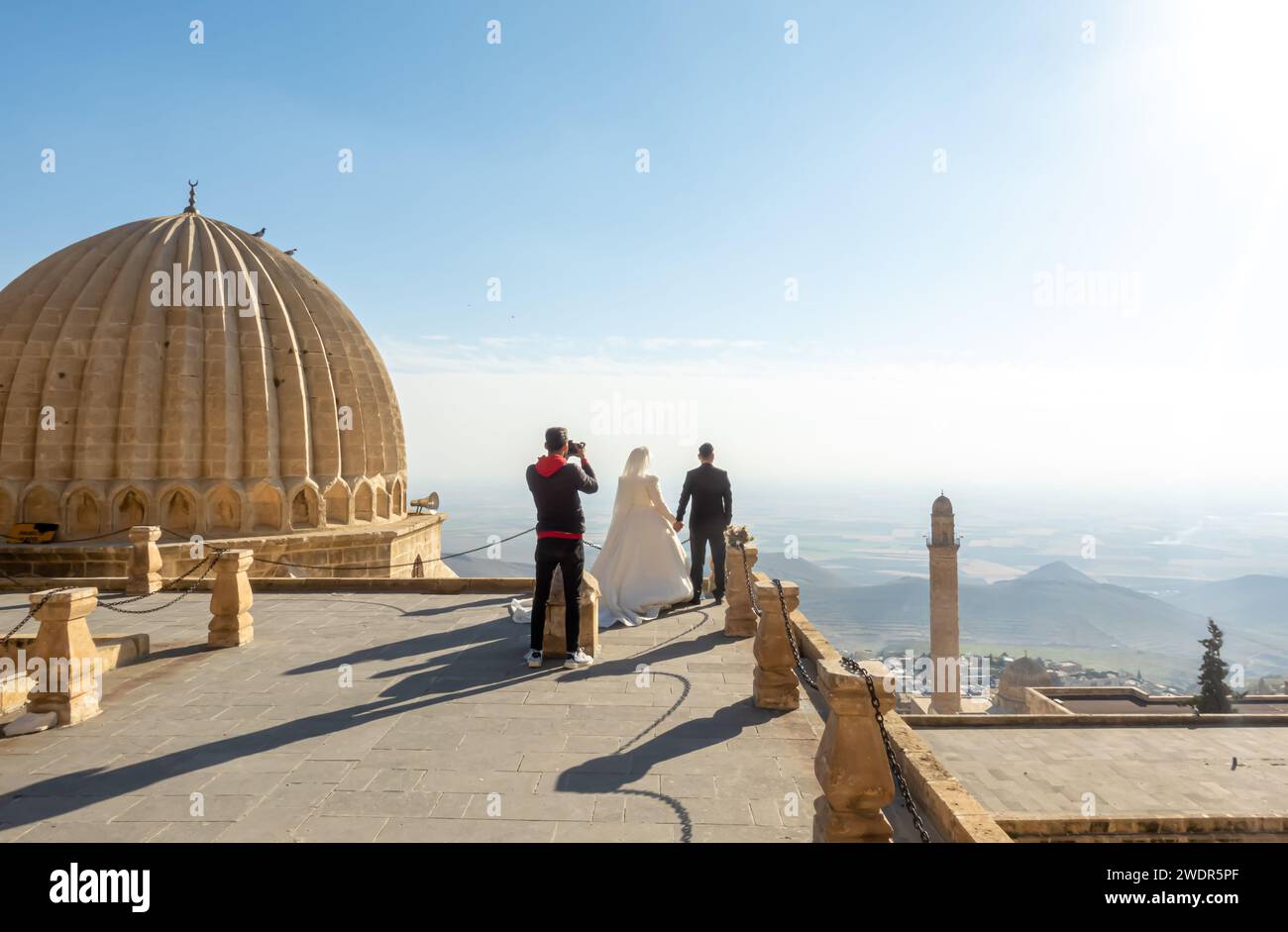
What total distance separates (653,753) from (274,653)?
4489 millimetres

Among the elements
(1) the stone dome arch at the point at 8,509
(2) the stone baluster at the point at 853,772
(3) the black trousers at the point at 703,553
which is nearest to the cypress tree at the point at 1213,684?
(3) the black trousers at the point at 703,553

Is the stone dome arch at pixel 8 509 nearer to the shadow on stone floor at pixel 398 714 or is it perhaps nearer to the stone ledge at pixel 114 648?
the stone ledge at pixel 114 648

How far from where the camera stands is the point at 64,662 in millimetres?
5438

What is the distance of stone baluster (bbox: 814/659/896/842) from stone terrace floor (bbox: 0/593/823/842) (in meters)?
0.42

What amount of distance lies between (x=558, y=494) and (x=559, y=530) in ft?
1.13

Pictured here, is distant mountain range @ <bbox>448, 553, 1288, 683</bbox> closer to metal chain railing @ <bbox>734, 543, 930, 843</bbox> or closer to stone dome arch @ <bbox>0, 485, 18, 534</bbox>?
stone dome arch @ <bbox>0, 485, 18, 534</bbox>

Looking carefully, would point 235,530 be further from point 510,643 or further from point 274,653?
point 510,643

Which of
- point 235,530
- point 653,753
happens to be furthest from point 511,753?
point 235,530

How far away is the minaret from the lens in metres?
34.4

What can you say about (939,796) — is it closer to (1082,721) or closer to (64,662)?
(64,662)

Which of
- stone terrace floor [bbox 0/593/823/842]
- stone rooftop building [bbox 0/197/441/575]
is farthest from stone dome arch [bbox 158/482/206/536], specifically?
stone terrace floor [bbox 0/593/823/842]

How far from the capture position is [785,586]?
21.1 ft

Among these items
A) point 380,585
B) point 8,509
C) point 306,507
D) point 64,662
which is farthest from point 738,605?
point 8,509

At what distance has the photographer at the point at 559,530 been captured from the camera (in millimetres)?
6559
